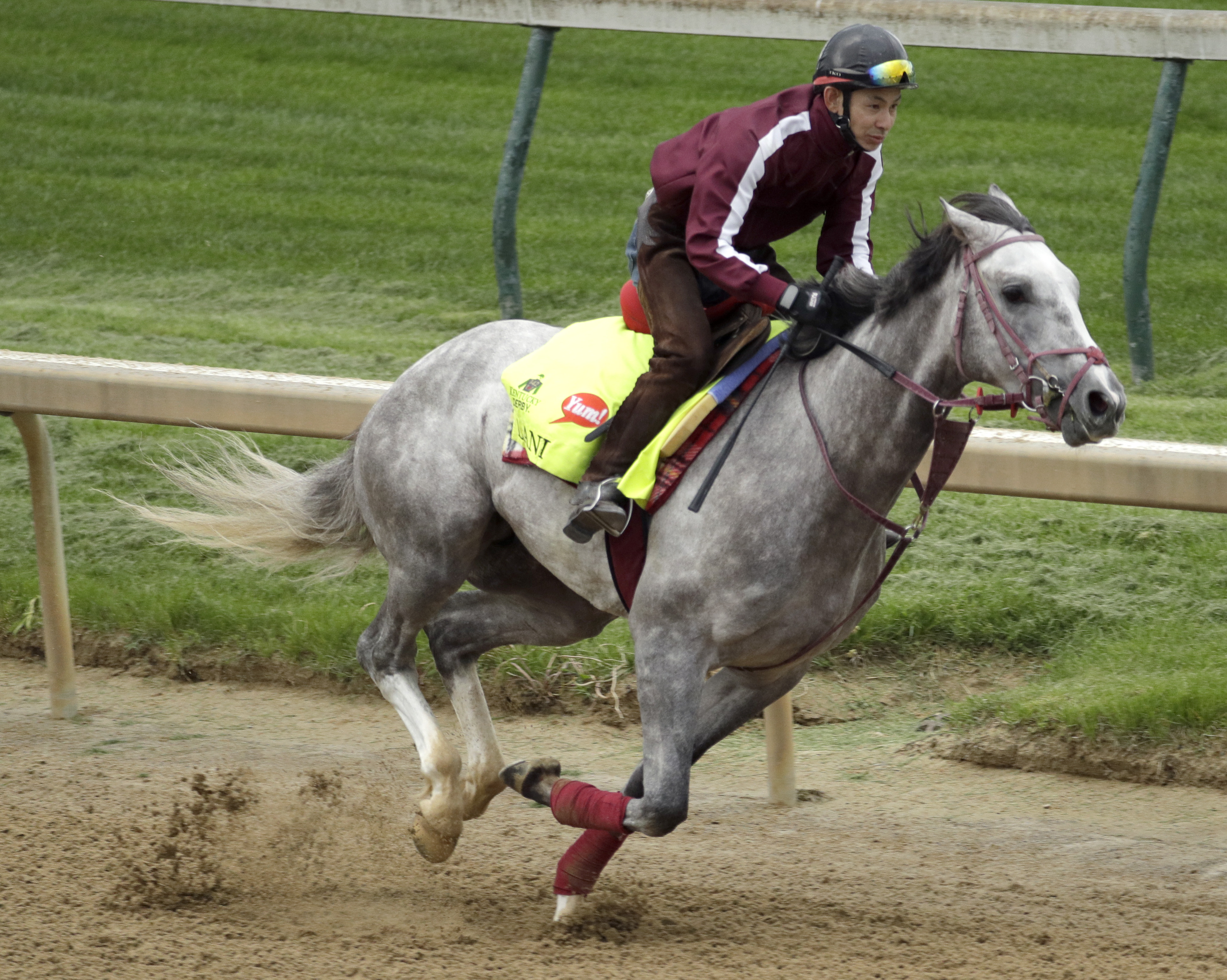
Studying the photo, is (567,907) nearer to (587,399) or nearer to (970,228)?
(587,399)

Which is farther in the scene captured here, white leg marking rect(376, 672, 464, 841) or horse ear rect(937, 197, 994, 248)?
white leg marking rect(376, 672, 464, 841)

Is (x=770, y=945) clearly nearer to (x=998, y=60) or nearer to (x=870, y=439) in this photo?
(x=870, y=439)

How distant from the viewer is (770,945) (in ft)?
12.8

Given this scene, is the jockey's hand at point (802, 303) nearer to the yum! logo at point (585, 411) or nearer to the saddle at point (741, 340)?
the saddle at point (741, 340)

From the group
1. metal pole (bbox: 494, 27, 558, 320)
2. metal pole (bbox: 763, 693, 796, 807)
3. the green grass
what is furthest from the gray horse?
metal pole (bbox: 494, 27, 558, 320)

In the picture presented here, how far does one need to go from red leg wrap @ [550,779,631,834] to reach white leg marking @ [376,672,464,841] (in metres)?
0.37

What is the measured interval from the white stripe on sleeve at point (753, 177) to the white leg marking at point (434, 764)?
1636mm

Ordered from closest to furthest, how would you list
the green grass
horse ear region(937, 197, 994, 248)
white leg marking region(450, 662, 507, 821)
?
horse ear region(937, 197, 994, 248), white leg marking region(450, 662, 507, 821), the green grass

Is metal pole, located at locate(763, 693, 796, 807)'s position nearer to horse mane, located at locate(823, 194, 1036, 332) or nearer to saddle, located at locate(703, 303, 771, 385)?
saddle, located at locate(703, 303, 771, 385)

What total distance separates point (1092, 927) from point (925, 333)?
1.58 m

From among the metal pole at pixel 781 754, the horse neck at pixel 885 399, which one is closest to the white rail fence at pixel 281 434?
the metal pole at pixel 781 754

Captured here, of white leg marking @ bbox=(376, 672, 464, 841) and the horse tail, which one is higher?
the horse tail

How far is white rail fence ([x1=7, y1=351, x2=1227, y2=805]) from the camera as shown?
4.21 m

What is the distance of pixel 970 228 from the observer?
11.2ft
